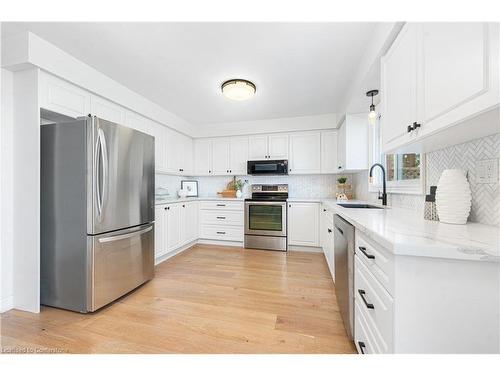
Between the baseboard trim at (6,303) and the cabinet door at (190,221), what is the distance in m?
2.04

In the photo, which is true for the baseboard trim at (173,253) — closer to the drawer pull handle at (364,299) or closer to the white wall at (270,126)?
the white wall at (270,126)

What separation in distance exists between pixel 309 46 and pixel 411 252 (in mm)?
1849

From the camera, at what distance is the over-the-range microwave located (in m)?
3.93

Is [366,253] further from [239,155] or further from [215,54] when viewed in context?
[239,155]

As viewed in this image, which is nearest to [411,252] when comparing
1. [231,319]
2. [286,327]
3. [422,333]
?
[422,333]

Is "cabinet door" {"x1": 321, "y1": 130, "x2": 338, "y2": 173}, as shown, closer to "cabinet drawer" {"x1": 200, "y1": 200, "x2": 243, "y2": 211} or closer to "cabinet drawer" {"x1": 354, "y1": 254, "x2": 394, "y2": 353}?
"cabinet drawer" {"x1": 200, "y1": 200, "x2": 243, "y2": 211}

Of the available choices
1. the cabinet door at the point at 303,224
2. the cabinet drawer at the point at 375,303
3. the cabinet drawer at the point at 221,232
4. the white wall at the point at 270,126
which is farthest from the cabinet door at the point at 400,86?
the cabinet drawer at the point at 221,232

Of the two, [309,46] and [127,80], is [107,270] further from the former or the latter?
[309,46]

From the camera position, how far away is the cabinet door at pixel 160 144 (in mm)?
3301

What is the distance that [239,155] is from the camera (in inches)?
169

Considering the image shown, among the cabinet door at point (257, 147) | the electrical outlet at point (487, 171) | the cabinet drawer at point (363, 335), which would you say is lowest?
the cabinet drawer at point (363, 335)

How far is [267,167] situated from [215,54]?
90.3 inches

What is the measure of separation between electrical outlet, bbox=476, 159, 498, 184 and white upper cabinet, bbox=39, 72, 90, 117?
3239 mm
